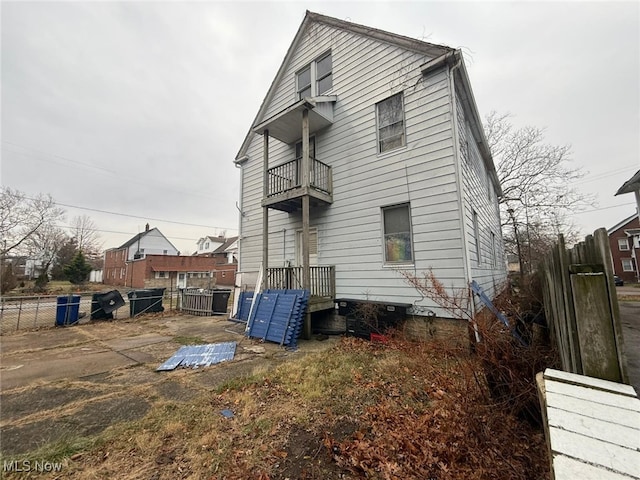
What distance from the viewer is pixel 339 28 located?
8.37m

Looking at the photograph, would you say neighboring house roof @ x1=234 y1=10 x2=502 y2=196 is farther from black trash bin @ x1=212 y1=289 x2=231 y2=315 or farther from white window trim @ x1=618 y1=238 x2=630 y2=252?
white window trim @ x1=618 y1=238 x2=630 y2=252

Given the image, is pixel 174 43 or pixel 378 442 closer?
pixel 378 442

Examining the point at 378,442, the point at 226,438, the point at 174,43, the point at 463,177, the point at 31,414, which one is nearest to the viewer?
the point at 378,442

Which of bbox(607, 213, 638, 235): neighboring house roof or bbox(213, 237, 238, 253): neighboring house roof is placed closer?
bbox(607, 213, 638, 235): neighboring house roof

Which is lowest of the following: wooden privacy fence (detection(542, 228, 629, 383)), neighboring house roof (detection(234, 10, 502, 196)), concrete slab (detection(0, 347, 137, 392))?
concrete slab (detection(0, 347, 137, 392))

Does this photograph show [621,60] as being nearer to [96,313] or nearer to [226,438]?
[226,438]

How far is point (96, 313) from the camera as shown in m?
10.1

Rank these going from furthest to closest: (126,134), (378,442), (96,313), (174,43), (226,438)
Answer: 1. (126,134)
2. (96,313)
3. (174,43)
4. (226,438)
5. (378,442)

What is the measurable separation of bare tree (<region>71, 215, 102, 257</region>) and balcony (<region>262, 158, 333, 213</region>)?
47425 millimetres

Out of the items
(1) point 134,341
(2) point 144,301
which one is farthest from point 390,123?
(2) point 144,301

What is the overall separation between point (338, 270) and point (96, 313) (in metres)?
10.1

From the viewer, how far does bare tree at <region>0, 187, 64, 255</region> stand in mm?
24500

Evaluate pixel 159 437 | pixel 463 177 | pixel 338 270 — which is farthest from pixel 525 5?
pixel 159 437

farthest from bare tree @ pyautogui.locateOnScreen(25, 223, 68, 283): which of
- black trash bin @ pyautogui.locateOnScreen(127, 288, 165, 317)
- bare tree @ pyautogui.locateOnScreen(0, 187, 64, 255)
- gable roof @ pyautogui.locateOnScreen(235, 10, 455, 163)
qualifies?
gable roof @ pyautogui.locateOnScreen(235, 10, 455, 163)
